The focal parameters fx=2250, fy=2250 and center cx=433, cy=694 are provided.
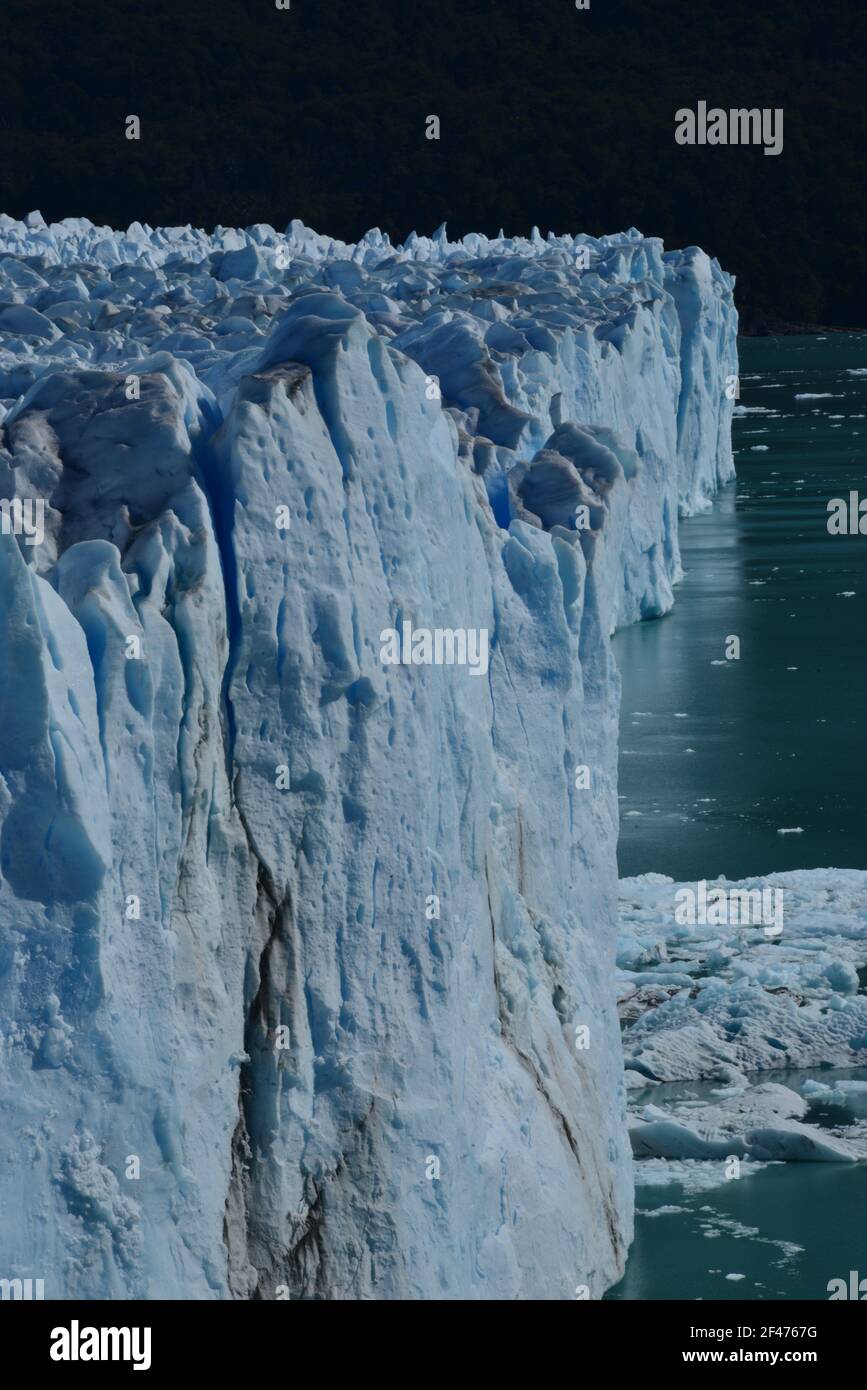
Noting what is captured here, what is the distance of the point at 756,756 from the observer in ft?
59.1

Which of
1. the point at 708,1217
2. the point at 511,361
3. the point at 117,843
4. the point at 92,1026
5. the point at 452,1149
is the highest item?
the point at 511,361

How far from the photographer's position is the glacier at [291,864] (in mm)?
5609

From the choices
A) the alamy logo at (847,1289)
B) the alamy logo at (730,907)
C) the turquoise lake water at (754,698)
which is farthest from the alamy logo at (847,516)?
the alamy logo at (847,1289)

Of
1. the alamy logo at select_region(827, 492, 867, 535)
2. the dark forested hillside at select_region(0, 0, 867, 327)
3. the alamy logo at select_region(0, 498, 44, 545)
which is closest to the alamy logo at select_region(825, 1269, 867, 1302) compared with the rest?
the alamy logo at select_region(0, 498, 44, 545)

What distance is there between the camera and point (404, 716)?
6.83 m

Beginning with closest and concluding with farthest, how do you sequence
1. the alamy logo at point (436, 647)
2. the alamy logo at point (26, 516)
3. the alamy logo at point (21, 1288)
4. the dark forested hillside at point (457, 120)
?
the alamy logo at point (21, 1288) < the alamy logo at point (26, 516) < the alamy logo at point (436, 647) < the dark forested hillside at point (457, 120)

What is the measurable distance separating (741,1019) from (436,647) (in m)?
5.03

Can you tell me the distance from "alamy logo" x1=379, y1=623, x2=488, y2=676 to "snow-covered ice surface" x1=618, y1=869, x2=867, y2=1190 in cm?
293

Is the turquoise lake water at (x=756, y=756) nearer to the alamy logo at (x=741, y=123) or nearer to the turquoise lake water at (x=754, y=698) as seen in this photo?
the turquoise lake water at (x=754, y=698)

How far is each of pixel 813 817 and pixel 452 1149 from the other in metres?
9.62

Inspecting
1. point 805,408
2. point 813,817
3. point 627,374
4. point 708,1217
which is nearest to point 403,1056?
point 708,1217

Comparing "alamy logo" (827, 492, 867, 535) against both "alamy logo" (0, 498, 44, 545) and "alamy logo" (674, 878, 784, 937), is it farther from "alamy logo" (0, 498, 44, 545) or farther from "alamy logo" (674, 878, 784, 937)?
"alamy logo" (0, 498, 44, 545)

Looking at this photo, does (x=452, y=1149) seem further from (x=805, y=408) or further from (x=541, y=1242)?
(x=805, y=408)

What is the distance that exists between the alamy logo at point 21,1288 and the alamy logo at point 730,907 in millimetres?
8162
